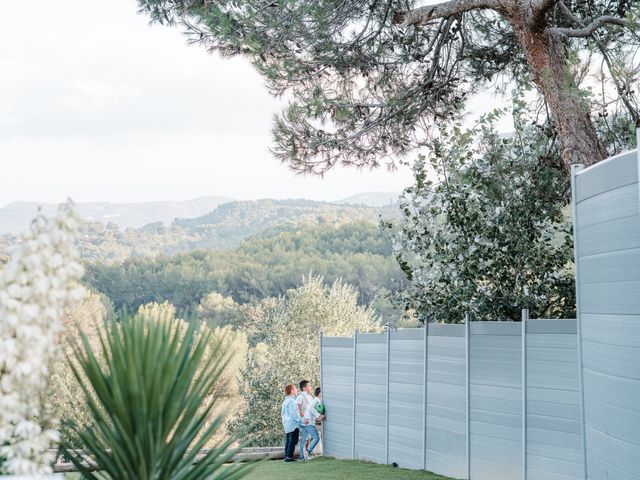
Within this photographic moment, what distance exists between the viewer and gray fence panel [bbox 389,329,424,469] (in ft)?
39.0

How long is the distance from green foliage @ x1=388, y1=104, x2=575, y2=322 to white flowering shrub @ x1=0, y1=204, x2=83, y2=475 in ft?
25.4

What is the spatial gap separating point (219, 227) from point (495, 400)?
75004 millimetres

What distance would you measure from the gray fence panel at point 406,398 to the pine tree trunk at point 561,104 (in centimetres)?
347

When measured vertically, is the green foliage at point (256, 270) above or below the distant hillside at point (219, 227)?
below

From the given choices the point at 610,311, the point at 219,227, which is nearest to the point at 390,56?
the point at 610,311

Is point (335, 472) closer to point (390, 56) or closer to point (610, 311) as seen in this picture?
point (390, 56)

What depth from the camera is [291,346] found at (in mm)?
30094

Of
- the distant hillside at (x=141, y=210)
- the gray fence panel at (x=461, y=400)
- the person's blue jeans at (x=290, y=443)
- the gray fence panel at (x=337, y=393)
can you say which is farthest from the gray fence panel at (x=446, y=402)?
the distant hillside at (x=141, y=210)

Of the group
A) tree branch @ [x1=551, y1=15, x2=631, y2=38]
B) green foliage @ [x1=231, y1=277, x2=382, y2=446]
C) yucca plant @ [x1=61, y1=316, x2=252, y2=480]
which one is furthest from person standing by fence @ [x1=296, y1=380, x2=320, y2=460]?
yucca plant @ [x1=61, y1=316, x2=252, y2=480]

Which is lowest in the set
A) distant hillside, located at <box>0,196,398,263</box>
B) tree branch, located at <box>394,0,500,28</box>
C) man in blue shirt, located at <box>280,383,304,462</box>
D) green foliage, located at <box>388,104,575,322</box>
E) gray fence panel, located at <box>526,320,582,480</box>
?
man in blue shirt, located at <box>280,383,304,462</box>

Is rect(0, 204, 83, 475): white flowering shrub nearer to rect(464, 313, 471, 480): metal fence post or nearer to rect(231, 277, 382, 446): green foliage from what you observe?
rect(464, 313, 471, 480): metal fence post

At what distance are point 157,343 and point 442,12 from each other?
302 inches

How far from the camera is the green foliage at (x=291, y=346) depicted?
92.0 ft

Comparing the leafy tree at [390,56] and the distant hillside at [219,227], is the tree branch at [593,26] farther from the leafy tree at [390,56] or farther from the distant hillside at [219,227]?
the distant hillside at [219,227]
